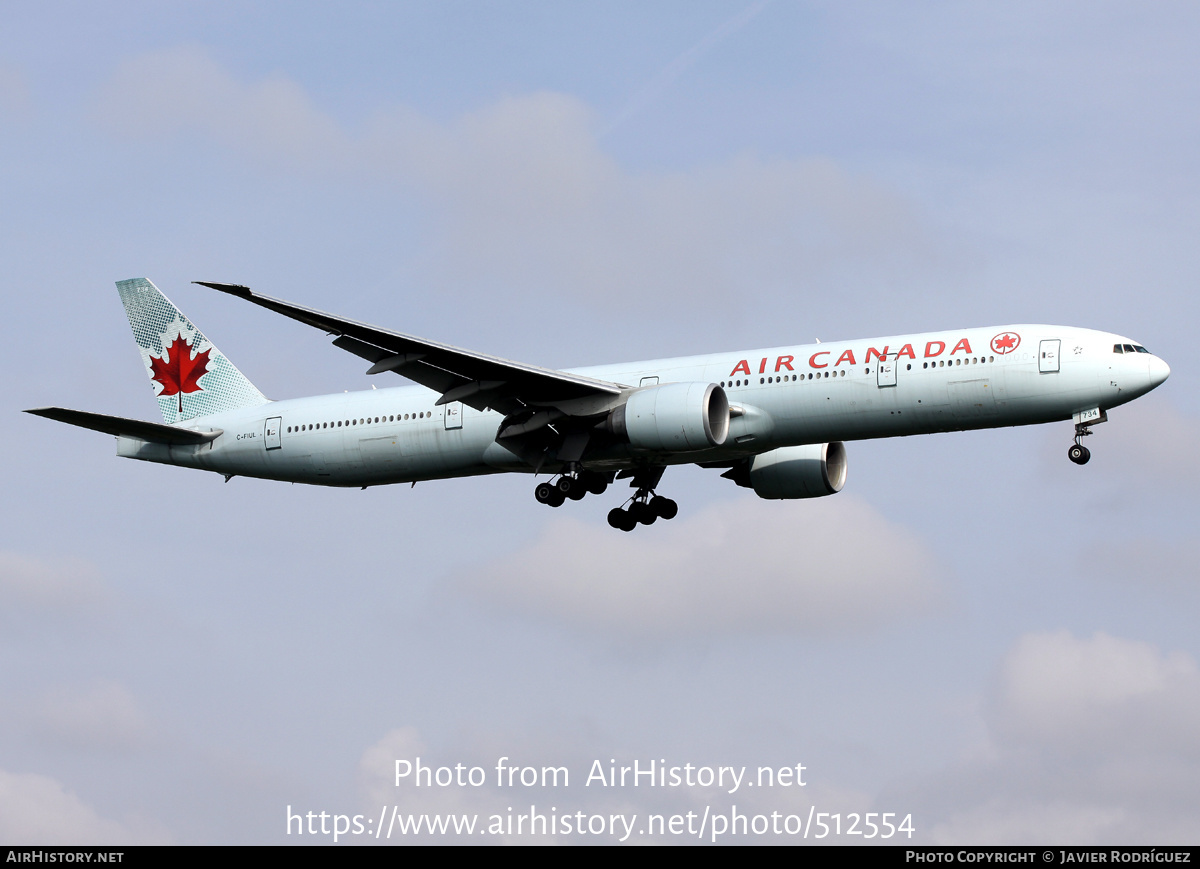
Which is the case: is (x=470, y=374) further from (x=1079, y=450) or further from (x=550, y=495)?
(x=1079, y=450)

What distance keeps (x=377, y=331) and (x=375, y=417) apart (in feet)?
23.6

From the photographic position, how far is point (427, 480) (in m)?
46.0

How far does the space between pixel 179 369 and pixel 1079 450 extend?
90.2ft

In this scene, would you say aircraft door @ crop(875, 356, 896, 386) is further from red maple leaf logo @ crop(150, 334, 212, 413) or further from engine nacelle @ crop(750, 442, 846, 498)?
red maple leaf logo @ crop(150, 334, 212, 413)

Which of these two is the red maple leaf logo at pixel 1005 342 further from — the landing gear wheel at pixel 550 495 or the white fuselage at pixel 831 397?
the landing gear wheel at pixel 550 495

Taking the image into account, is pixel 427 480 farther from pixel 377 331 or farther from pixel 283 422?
pixel 377 331

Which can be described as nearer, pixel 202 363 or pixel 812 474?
pixel 812 474

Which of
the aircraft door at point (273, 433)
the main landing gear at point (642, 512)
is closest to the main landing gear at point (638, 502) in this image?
the main landing gear at point (642, 512)

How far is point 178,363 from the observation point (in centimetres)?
5072

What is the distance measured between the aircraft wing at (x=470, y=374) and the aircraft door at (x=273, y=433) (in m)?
7.05

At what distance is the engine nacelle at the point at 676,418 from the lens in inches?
1572

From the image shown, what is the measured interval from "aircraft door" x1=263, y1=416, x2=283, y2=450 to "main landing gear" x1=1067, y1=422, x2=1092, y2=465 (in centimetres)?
2237

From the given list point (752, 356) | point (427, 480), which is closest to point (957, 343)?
point (752, 356)

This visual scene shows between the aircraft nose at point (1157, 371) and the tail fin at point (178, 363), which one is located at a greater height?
the tail fin at point (178, 363)
